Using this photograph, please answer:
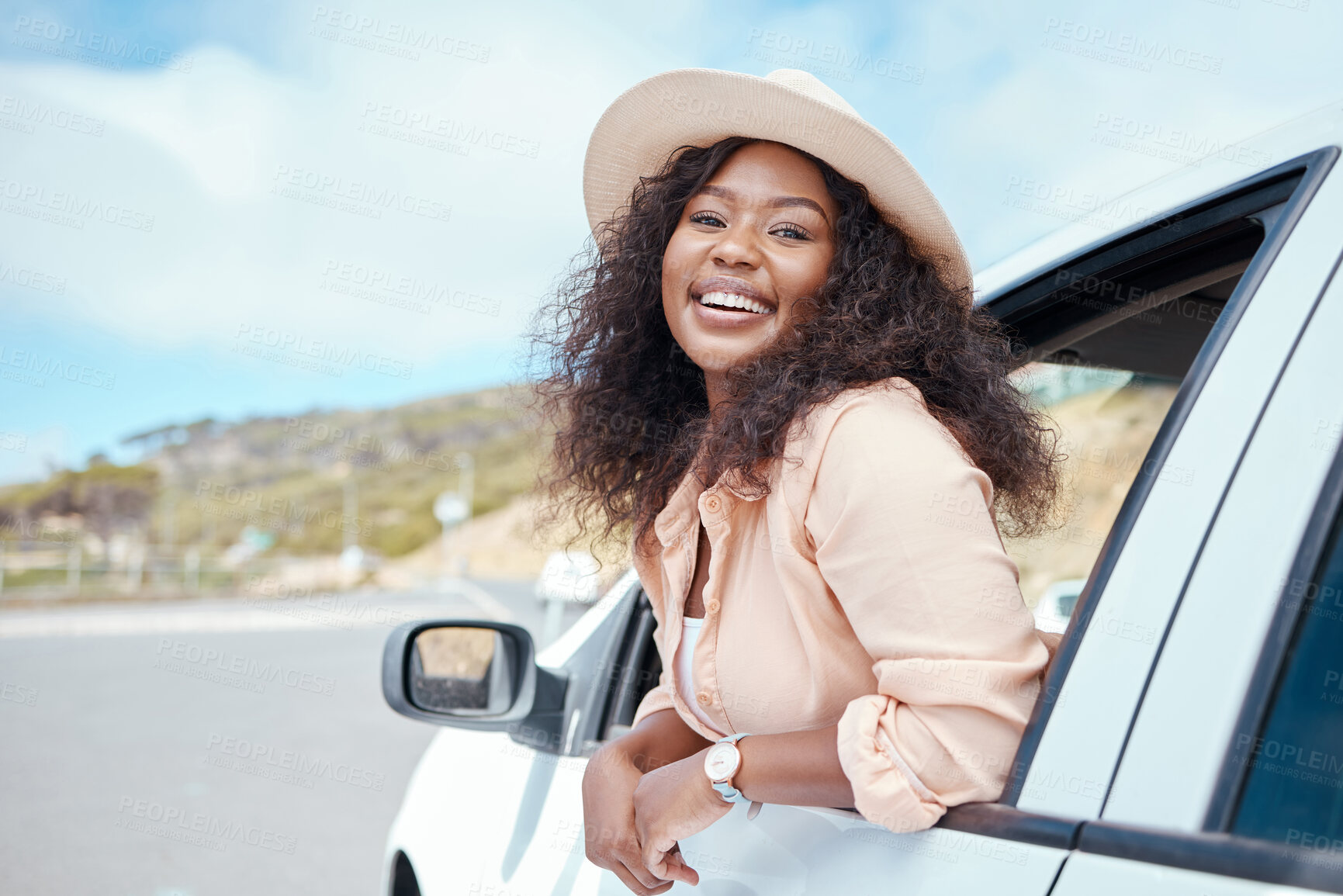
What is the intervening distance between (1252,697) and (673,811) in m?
0.74

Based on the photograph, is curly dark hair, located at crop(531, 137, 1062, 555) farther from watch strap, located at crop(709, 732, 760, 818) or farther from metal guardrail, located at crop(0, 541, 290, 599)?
metal guardrail, located at crop(0, 541, 290, 599)

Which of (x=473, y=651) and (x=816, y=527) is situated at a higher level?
(x=816, y=527)

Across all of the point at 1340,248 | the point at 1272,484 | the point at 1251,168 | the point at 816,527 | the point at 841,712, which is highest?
the point at 1251,168

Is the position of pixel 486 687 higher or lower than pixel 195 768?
higher

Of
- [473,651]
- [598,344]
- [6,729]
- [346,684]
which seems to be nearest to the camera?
[598,344]

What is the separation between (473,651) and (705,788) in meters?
1.30

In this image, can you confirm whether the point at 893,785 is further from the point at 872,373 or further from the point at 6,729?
the point at 6,729

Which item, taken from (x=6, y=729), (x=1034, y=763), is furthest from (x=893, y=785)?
(x=6, y=729)

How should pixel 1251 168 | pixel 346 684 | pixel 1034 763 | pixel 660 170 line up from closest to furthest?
1. pixel 1034 763
2. pixel 1251 168
3. pixel 660 170
4. pixel 346 684

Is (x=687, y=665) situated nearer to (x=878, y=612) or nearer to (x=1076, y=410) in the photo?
(x=878, y=612)

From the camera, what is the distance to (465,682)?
2.26 metres

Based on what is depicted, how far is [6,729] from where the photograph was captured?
895 cm

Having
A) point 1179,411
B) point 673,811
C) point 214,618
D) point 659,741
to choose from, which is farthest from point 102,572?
point 1179,411

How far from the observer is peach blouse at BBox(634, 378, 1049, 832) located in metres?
1.13
